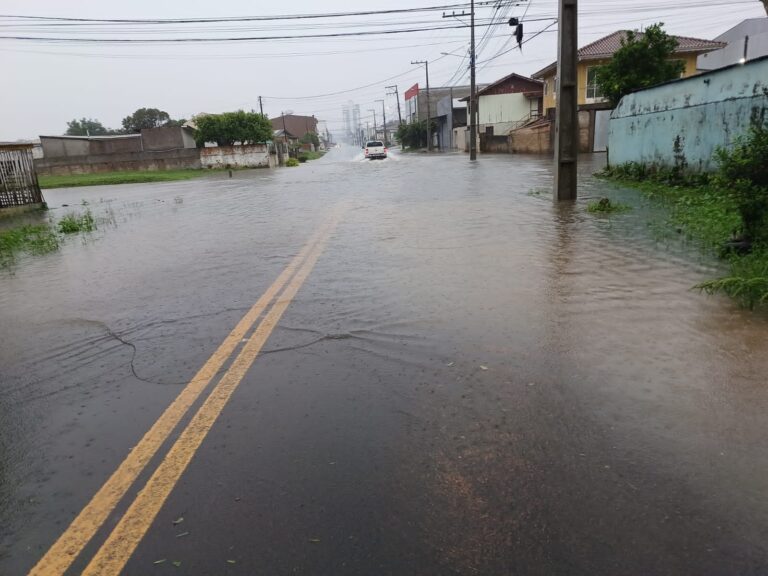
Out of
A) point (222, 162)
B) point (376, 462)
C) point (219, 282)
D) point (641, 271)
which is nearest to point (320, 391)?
point (376, 462)

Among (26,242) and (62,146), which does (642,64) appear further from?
(62,146)

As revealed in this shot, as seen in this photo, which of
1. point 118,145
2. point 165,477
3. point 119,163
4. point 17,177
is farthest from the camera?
point 118,145

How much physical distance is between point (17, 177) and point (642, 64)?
74.2 feet

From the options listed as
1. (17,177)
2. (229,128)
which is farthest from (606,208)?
(229,128)

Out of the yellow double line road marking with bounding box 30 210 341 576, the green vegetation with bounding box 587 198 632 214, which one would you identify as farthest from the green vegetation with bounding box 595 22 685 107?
the yellow double line road marking with bounding box 30 210 341 576

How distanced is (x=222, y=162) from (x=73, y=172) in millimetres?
13262

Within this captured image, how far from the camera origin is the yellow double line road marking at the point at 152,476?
2.52 m

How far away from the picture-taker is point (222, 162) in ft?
166

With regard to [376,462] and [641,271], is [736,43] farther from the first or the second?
[376,462]

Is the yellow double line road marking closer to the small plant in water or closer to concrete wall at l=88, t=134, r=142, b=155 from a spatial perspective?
the small plant in water

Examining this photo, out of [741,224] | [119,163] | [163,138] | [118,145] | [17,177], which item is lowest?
[741,224]

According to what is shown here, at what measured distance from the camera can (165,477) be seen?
3064mm

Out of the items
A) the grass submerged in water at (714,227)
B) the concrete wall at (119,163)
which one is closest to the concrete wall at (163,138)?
the concrete wall at (119,163)

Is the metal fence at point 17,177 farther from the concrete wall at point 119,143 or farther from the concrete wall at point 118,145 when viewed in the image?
the concrete wall at point 118,145
